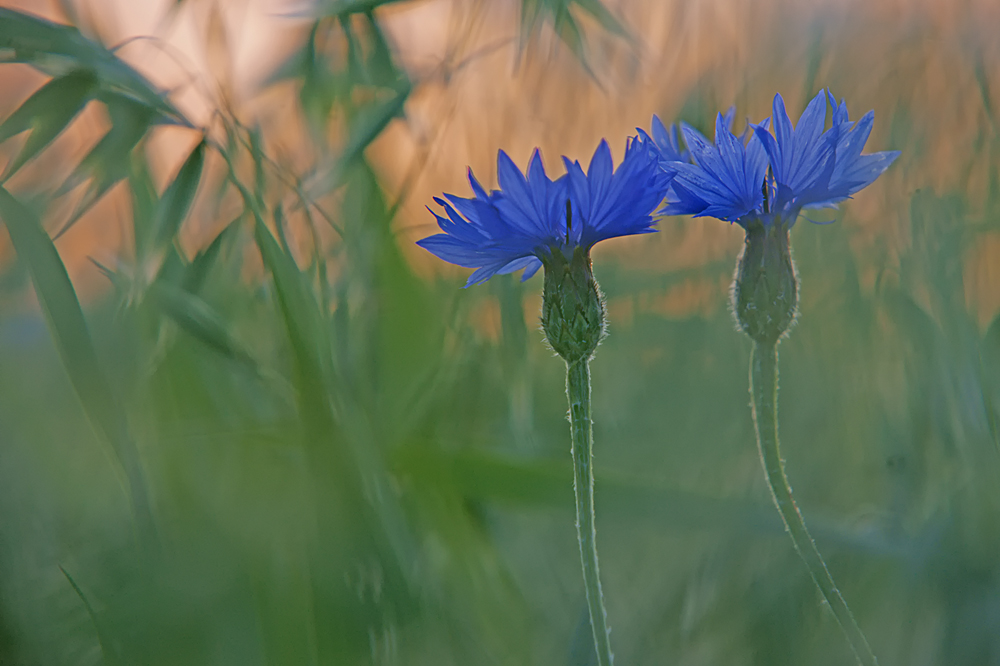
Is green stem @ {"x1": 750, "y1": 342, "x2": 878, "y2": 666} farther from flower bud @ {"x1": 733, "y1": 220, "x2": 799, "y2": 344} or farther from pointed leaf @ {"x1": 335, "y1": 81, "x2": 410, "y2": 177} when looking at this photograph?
pointed leaf @ {"x1": 335, "y1": 81, "x2": 410, "y2": 177}

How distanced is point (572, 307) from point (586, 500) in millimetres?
97

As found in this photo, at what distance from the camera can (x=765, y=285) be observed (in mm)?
339

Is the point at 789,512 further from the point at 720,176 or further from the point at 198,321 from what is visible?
the point at 198,321

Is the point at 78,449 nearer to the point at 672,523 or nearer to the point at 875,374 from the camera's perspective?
the point at 672,523

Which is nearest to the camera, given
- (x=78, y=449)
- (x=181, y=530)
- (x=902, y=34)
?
(x=181, y=530)

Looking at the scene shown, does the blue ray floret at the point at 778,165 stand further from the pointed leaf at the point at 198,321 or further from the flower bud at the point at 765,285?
the pointed leaf at the point at 198,321

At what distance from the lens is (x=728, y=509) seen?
0.39 meters

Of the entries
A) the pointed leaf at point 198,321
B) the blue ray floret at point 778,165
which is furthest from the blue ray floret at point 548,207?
the pointed leaf at point 198,321

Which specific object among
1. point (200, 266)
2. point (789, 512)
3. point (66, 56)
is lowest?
point (789, 512)

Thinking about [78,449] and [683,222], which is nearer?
[78,449]

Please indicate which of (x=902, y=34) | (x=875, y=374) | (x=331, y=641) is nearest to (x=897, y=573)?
(x=875, y=374)

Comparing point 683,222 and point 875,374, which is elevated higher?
point 683,222

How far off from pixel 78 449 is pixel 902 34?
89 centimetres

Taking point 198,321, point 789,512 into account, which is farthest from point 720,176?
point 198,321
